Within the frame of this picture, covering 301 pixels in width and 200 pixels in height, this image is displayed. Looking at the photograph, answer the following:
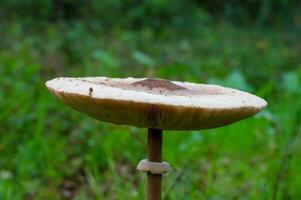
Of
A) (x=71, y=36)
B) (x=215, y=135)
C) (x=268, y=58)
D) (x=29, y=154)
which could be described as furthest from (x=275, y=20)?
(x=29, y=154)

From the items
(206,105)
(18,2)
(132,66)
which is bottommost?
(206,105)

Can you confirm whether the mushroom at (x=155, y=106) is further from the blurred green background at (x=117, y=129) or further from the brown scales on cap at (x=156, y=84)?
the blurred green background at (x=117, y=129)

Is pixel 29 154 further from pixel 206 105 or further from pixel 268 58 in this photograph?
pixel 268 58

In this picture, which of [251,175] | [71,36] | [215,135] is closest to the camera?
[251,175]

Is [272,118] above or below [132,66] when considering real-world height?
below

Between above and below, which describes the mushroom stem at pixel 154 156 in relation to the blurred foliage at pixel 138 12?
below

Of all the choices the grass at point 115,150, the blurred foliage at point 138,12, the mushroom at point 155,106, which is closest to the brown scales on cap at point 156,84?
the mushroom at point 155,106
